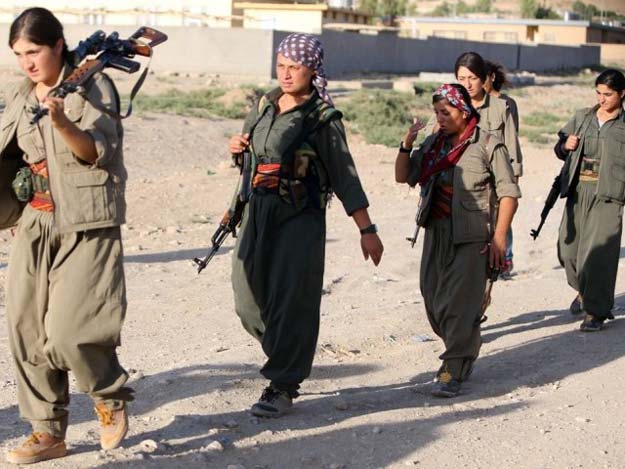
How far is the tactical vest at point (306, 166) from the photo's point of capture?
570 centimetres

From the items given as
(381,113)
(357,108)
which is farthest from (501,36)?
(381,113)

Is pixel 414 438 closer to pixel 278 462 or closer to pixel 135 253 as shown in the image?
pixel 278 462

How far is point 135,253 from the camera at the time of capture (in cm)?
1127

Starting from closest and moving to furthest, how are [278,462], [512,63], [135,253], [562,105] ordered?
1. [278,462]
2. [135,253]
3. [562,105]
4. [512,63]

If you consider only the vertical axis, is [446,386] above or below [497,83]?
below

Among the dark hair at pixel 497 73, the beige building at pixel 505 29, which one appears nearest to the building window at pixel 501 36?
the beige building at pixel 505 29

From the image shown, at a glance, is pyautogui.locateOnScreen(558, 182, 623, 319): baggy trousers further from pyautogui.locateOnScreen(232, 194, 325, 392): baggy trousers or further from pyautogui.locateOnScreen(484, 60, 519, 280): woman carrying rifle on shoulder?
pyautogui.locateOnScreen(232, 194, 325, 392): baggy trousers

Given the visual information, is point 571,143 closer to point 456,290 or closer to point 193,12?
point 456,290

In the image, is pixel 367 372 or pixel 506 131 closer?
pixel 367 372

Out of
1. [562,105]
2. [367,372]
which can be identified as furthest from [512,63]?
[367,372]

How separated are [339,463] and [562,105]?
30217 mm

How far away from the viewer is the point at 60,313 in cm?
473

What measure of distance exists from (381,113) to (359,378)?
17776 millimetres

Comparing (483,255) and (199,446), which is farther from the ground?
(483,255)
